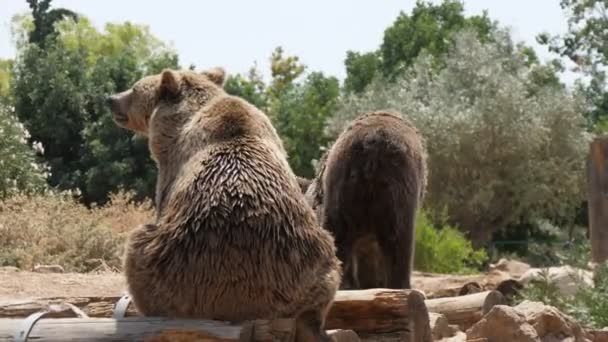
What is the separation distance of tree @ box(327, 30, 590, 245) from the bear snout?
2514 centimetres

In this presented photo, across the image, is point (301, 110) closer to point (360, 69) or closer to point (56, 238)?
point (360, 69)

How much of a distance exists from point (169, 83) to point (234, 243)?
62.1 inches

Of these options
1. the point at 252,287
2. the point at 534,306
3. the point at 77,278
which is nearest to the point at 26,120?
the point at 77,278

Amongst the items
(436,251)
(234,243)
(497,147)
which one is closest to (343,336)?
(234,243)

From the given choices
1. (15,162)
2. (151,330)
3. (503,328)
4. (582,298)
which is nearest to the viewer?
(151,330)

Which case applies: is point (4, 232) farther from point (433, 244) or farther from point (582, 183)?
point (582, 183)

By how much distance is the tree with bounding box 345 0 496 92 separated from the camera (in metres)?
48.2

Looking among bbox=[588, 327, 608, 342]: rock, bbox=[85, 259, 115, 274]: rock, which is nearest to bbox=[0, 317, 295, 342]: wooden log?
bbox=[588, 327, 608, 342]: rock

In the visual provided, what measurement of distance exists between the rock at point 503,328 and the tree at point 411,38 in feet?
128

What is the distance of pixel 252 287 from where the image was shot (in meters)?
5.98

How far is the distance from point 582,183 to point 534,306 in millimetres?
26510

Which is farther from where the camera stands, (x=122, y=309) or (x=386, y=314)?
(x=386, y=314)

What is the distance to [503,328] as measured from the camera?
8117 mm

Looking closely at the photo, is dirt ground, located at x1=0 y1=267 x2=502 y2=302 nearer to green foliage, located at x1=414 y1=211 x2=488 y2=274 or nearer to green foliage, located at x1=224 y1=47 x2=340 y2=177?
green foliage, located at x1=414 y1=211 x2=488 y2=274
